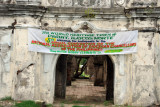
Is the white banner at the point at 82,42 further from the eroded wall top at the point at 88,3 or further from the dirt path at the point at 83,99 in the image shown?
the dirt path at the point at 83,99

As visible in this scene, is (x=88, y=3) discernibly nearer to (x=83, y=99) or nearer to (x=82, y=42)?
(x=82, y=42)

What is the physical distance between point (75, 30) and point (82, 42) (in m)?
0.47

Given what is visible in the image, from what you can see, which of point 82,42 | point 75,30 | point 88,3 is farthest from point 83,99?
point 88,3

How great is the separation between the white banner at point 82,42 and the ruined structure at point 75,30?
0.73 feet

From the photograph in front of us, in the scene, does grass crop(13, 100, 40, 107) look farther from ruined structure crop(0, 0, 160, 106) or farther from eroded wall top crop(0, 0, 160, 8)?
eroded wall top crop(0, 0, 160, 8)

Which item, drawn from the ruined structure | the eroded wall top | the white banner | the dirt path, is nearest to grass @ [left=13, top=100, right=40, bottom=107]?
the ruined structure

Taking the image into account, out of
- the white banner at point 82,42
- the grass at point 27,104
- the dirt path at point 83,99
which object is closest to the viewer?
the grass at point 27,104

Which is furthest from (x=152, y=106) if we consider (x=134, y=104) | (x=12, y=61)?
(x=12, y=61)

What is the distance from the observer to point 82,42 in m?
7.14

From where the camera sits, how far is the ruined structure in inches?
274

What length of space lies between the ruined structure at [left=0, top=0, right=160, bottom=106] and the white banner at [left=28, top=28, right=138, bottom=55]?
223 millimetres

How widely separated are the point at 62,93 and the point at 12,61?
116 inches

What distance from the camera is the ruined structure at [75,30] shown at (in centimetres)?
696

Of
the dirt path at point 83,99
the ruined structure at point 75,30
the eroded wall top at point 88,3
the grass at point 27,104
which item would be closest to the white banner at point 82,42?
the ruined structure at point 75,30
